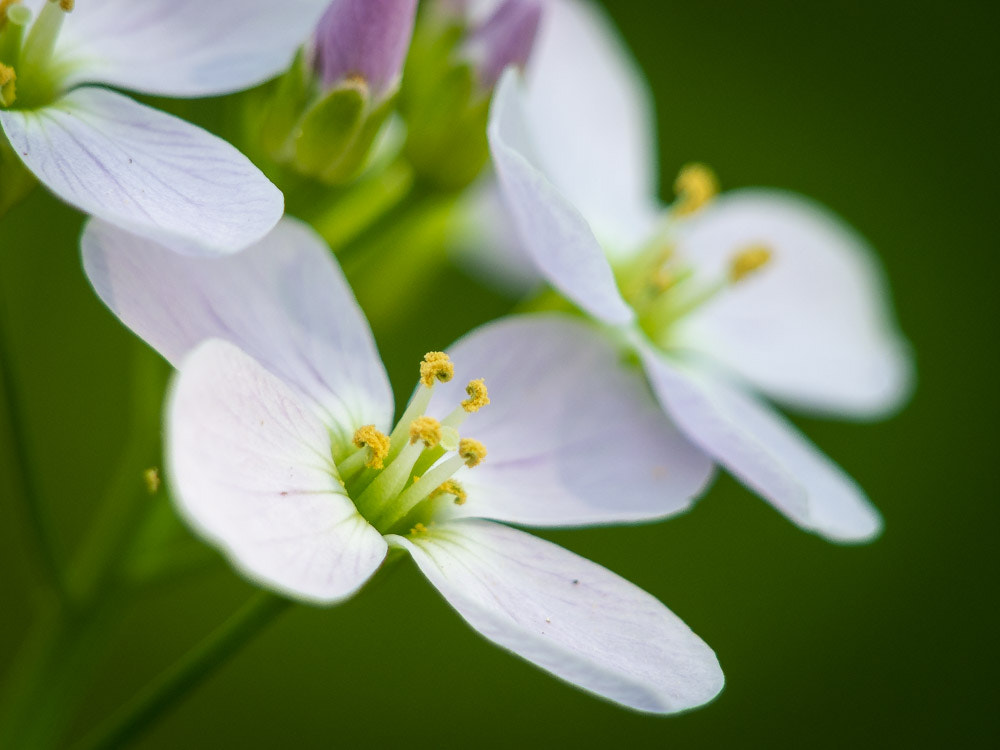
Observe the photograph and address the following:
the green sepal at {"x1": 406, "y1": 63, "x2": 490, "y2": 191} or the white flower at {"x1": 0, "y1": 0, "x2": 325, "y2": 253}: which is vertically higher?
the white flower at {"x1": 0, "y1": 0, "x2": 325, "y2": 253}

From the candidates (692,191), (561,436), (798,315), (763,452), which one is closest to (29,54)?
(561,436)

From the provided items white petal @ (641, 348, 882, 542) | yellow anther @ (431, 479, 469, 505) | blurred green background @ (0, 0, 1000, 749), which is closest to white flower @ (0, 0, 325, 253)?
yellow anther @ (431, 479, 469, 505)

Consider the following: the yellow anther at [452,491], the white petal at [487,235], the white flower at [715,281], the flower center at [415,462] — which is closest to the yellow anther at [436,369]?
the flower center at [415,462]

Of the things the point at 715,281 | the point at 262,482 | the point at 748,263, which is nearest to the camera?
the point at 262,482

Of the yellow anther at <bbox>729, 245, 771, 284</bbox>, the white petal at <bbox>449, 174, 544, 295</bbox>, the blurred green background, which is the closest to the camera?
the yellow anther at <bbox>729, 245, 771, 284</bbox>

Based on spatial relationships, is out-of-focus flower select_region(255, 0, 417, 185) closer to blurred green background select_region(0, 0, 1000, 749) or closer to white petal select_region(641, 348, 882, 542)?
white petal select_region(641, 348, 882, 542)

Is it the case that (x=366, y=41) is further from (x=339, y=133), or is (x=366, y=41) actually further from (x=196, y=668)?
(x=196, y=668)

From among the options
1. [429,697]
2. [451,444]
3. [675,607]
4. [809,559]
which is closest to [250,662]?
[429,697]
